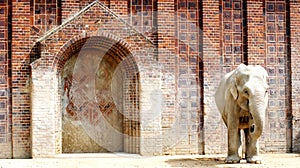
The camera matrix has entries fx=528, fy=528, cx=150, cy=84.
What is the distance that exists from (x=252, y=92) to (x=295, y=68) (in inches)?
170

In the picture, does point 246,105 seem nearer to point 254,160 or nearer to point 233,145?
point 233,145

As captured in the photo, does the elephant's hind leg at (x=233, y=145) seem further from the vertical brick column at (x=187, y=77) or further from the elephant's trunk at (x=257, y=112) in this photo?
the vertical brick column at (x=187, y=77)

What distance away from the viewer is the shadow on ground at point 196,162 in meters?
11.3

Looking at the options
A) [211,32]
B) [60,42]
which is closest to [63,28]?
[60,42]

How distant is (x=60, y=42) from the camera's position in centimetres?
1309

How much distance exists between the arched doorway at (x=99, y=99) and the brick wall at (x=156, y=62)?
0.07 metres


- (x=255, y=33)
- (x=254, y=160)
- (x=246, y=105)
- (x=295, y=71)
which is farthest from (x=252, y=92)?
(x=295, y=71)

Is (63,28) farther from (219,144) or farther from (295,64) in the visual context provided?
(295,64)

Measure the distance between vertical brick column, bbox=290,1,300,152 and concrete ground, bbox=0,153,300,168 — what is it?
87 centimetres

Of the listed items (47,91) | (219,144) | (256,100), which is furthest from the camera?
(219,144)

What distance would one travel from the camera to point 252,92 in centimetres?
1056

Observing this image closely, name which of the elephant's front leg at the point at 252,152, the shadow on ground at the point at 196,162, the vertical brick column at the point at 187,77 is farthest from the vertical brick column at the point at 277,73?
the elephant's front leg at the point at 252,152

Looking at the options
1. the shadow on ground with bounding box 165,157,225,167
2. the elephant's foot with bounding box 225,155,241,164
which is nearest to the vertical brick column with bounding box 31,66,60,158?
the shadow on ground with bounding box 165,157,225,167

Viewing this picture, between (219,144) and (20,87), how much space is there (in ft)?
17.4
